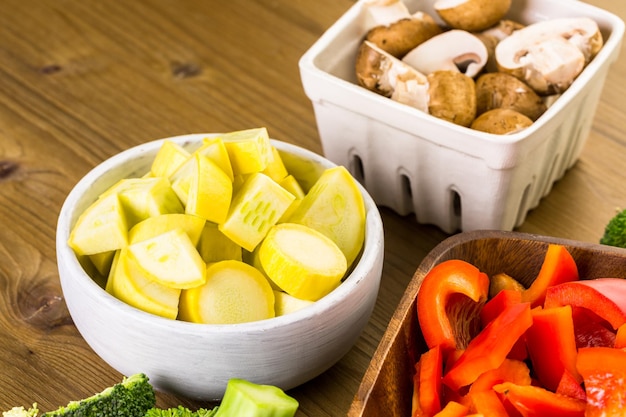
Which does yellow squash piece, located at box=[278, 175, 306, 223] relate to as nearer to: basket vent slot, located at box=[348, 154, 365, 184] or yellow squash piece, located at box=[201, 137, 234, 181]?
yellow squash piece, located at box=[201, 137, 234, 181]

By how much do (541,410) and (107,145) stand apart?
2.90ft

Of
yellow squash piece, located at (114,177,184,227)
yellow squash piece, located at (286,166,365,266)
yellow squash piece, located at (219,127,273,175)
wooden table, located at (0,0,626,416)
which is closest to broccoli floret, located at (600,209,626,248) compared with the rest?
wooden table, located at (0,0,626,416)

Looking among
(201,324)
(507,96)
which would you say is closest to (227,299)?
(201,324)

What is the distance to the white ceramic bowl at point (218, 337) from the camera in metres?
0.98

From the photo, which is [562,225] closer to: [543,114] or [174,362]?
[543,114]

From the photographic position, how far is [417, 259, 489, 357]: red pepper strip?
3.20 feet

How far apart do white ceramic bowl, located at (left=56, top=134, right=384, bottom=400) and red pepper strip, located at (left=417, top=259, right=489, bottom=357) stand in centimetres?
9

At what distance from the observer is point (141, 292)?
1009 millimetres

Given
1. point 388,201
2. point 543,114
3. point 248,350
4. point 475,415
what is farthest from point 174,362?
point 543,114

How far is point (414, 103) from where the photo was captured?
1.25m

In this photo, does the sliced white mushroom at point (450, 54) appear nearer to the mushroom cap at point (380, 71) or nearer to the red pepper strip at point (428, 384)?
the mushroom cap at point (380, 71)

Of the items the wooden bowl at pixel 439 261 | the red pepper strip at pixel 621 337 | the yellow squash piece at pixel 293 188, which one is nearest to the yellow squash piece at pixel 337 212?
the yellow squash piece at pixel 293 188

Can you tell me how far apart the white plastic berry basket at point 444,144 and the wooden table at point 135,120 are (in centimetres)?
7

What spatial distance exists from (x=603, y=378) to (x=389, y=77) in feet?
1.81
